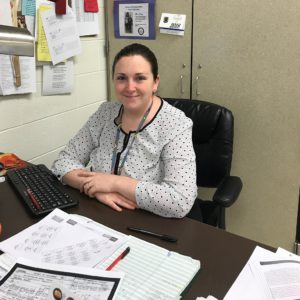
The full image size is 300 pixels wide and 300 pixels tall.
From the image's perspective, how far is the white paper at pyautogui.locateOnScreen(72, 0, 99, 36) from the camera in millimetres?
2137

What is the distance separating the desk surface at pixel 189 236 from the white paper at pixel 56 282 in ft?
0.62

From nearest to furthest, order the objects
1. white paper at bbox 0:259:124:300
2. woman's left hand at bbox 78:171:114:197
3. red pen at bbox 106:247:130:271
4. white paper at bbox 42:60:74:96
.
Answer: white paper at bbox 0:259:124:300 → red pen at bbox 106:247:130:271 → woman's left hand at bbox 78:171:114:197 → white paper at bbox 42:60:74:96

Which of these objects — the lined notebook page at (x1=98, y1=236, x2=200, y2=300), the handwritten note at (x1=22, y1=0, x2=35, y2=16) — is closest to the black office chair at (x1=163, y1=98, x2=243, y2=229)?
the lined notebook page at (x1=98, y1=236, x2=200, y2=300)

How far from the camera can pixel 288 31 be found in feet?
5.65

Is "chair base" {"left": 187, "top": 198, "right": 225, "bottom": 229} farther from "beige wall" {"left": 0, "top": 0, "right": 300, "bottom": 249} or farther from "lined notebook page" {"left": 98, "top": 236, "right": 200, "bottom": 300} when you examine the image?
"lined notebook page" {"left": 98, "top": 236, "right": 200, "bottom": 300}

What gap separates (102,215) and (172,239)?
286 mm

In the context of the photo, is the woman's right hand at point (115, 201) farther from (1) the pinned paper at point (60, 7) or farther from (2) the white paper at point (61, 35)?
(1) the pinned paper at point (60, 7)

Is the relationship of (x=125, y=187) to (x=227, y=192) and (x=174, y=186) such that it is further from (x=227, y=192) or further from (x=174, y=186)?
(x=227, y=192)

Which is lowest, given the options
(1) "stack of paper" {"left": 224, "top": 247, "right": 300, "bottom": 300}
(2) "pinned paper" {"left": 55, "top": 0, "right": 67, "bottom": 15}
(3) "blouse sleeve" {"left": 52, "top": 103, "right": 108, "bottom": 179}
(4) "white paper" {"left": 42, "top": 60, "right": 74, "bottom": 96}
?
(1) "stack of paper" {"left": 224, "top": 247, "right": 300, "bottom": 300}

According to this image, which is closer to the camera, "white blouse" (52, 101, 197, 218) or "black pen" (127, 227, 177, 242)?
"black pen" (127, 227, 177, 242)

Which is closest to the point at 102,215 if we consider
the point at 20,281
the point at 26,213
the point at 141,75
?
the point at 26,213

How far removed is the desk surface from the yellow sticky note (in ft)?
2.97

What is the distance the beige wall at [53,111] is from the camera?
194 centimetres

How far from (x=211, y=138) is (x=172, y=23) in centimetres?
74
